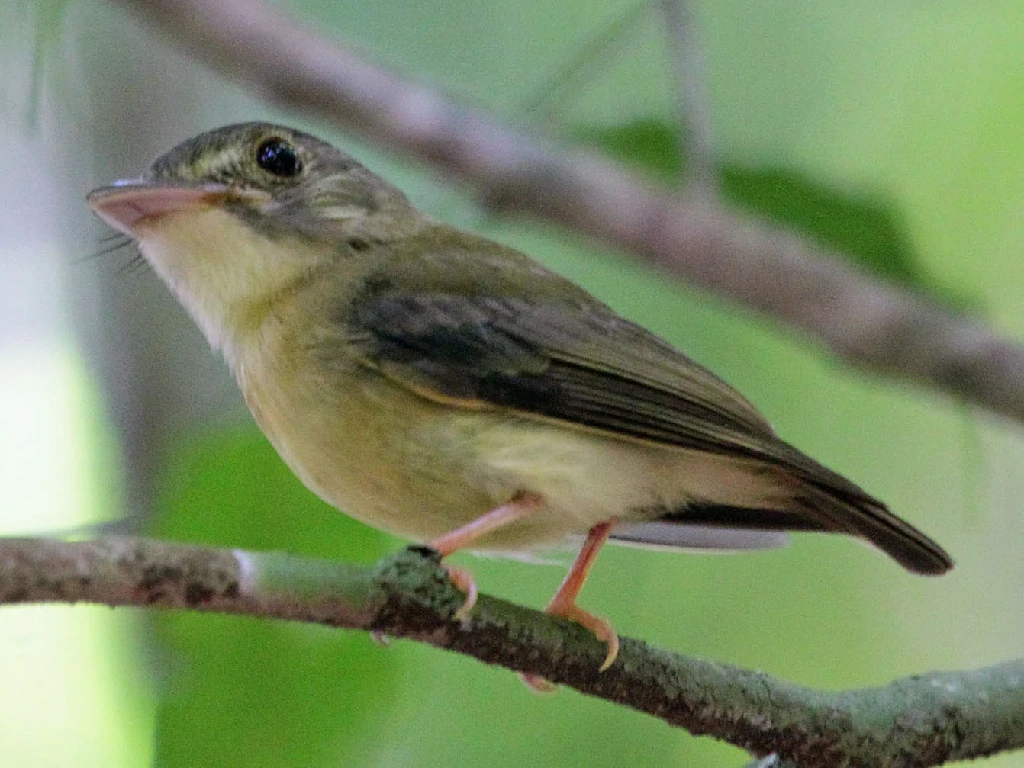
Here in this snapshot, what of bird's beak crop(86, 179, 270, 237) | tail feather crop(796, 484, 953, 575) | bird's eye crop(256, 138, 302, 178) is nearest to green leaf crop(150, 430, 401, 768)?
bird's beak crop(86, 179, 270, 237)

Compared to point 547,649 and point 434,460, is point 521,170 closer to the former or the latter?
point 434,460

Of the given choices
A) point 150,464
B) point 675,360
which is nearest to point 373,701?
point 675,360

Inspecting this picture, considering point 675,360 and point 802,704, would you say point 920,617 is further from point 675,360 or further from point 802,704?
point 802,704

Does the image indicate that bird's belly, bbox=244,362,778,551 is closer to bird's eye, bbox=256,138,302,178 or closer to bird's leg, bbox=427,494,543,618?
bird's leg, bbox=427,494,543,618

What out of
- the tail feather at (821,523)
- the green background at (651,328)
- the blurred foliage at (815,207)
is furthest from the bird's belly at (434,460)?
the blurred foliage at (815,207)

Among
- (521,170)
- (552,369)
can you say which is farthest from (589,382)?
(521,170)

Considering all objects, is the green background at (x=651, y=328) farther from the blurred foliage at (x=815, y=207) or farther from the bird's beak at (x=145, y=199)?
the bird's beak at (x=145, y=199)
